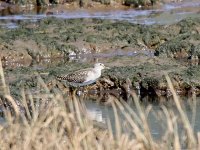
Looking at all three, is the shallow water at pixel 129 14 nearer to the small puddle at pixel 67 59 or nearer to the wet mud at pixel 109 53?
the wet mud at pixel 109 53

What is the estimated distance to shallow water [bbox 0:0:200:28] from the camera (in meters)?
23.5

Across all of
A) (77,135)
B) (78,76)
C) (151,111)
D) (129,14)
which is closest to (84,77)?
(78,76)

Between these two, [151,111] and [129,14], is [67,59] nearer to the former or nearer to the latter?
[151,111]

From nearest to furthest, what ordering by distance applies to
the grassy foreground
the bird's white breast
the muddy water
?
the grassy foreground, the muddy water, the bird's white breast

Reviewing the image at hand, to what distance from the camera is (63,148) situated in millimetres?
6113

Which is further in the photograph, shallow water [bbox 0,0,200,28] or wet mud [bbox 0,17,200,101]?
shallow water [bbox 0,0,200,28]

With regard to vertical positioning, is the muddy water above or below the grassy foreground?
below

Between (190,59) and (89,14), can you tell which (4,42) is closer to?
(190,59)

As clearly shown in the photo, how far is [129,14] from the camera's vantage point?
2561 centimetres

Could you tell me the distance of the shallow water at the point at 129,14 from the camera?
2355 centimetres

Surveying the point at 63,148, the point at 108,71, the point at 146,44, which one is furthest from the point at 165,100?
the point at 63,148

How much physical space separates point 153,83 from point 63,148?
25.7 feet

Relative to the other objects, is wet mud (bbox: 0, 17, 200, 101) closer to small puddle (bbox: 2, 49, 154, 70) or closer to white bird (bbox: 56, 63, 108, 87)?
small puddle (bbox: 2, 49, 154, 70)

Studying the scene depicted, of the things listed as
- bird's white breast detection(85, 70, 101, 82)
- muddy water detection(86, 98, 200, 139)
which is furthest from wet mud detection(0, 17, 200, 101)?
muddy water detection(86, 98, 200, 139)
